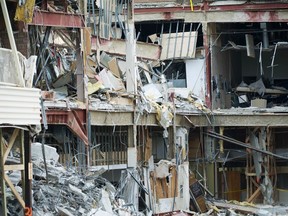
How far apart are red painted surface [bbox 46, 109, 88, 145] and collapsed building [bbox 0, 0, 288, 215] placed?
0.03m

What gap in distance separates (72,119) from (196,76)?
15000 millimetres

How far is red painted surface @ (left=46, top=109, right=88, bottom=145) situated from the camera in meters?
34.4

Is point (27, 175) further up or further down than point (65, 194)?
further up

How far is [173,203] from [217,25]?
11.6 meters

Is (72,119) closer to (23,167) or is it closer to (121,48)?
(121,48)

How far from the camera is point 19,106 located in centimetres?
2558

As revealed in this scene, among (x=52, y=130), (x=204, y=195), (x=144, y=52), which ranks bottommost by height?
(x=204, y=195)

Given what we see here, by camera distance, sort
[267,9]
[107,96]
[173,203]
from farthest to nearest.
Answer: [267,9], [173,203], [107,96]

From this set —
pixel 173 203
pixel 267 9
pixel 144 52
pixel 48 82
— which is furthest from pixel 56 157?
pixel 267 9

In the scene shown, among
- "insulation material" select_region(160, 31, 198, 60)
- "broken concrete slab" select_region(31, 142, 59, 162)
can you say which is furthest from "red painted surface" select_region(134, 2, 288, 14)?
"broken concrete slab" select_region(31, 142, 59, 162)

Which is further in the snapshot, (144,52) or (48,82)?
(144,52)

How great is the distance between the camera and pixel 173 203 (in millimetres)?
41531

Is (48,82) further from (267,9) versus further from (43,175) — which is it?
(267,9)

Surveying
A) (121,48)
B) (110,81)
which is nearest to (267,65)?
(121,48)
